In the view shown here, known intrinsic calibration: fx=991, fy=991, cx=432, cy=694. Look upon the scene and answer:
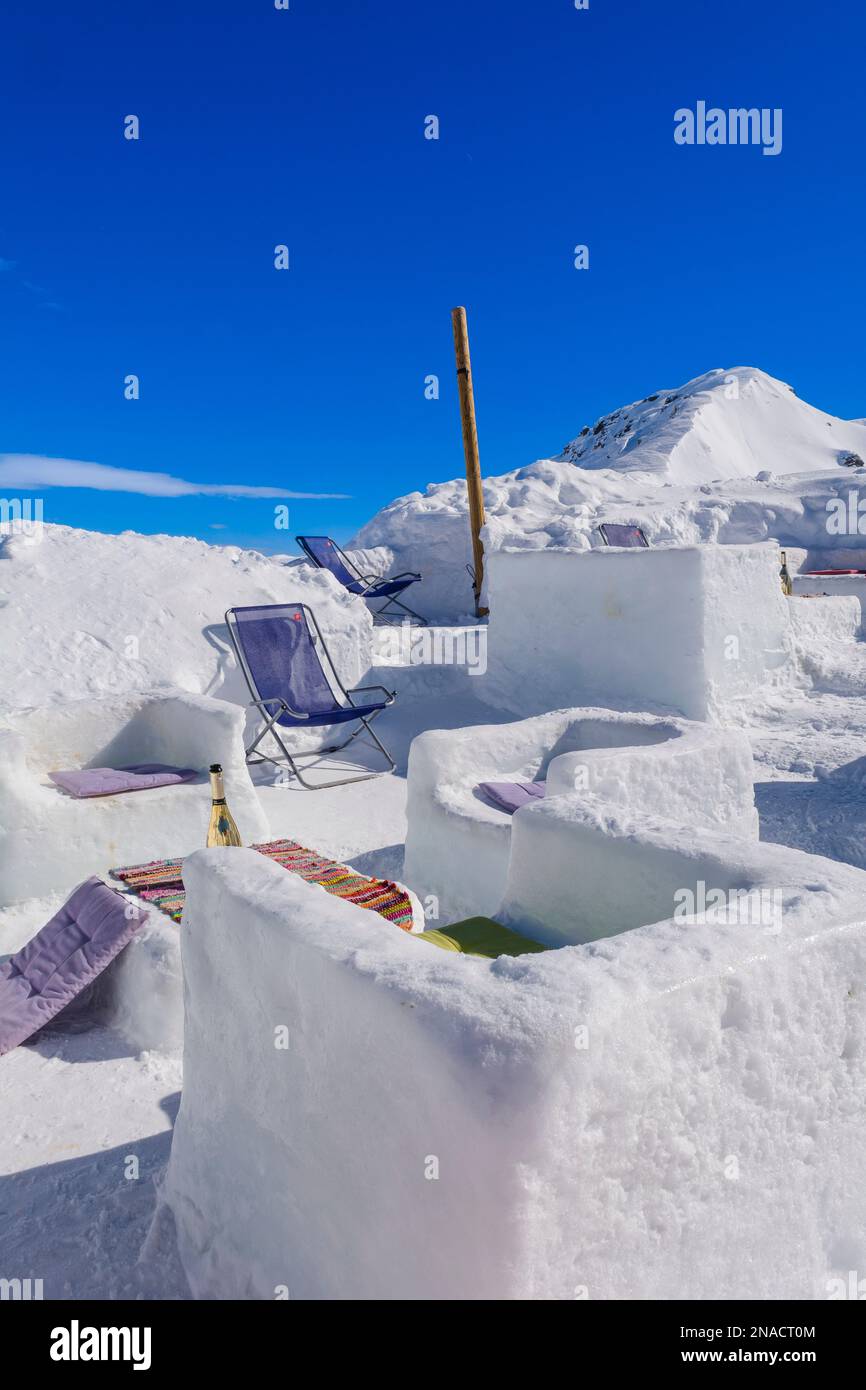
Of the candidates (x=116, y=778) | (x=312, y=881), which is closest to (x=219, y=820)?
(x=312, y=881)

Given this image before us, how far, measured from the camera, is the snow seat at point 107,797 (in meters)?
4.04

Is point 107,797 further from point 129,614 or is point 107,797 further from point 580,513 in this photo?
point 580,513

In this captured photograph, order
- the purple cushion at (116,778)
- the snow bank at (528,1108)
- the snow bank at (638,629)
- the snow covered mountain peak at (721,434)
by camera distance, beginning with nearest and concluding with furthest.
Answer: the snow bank at (528,1108) < the purple cushion at (116,778) < the snow bank at (638,629) < the snow covered mountain peak at (721,434)

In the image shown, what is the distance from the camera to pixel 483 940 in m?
2.62

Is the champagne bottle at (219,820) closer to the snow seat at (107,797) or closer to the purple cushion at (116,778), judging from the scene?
the snow seat at (107,797)

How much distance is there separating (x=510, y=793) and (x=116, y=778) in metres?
1.79

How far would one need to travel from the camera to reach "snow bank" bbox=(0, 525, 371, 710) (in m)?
6.51

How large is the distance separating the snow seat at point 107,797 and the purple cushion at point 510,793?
3.57 ft

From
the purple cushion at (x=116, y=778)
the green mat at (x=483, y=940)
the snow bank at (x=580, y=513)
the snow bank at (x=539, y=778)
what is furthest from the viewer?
the snow bank at (x=580, y=513)

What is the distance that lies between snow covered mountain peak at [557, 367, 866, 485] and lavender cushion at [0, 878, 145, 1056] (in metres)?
21.7

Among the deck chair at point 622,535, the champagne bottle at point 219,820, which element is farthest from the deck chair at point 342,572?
the champagne bottle at point 219,820
